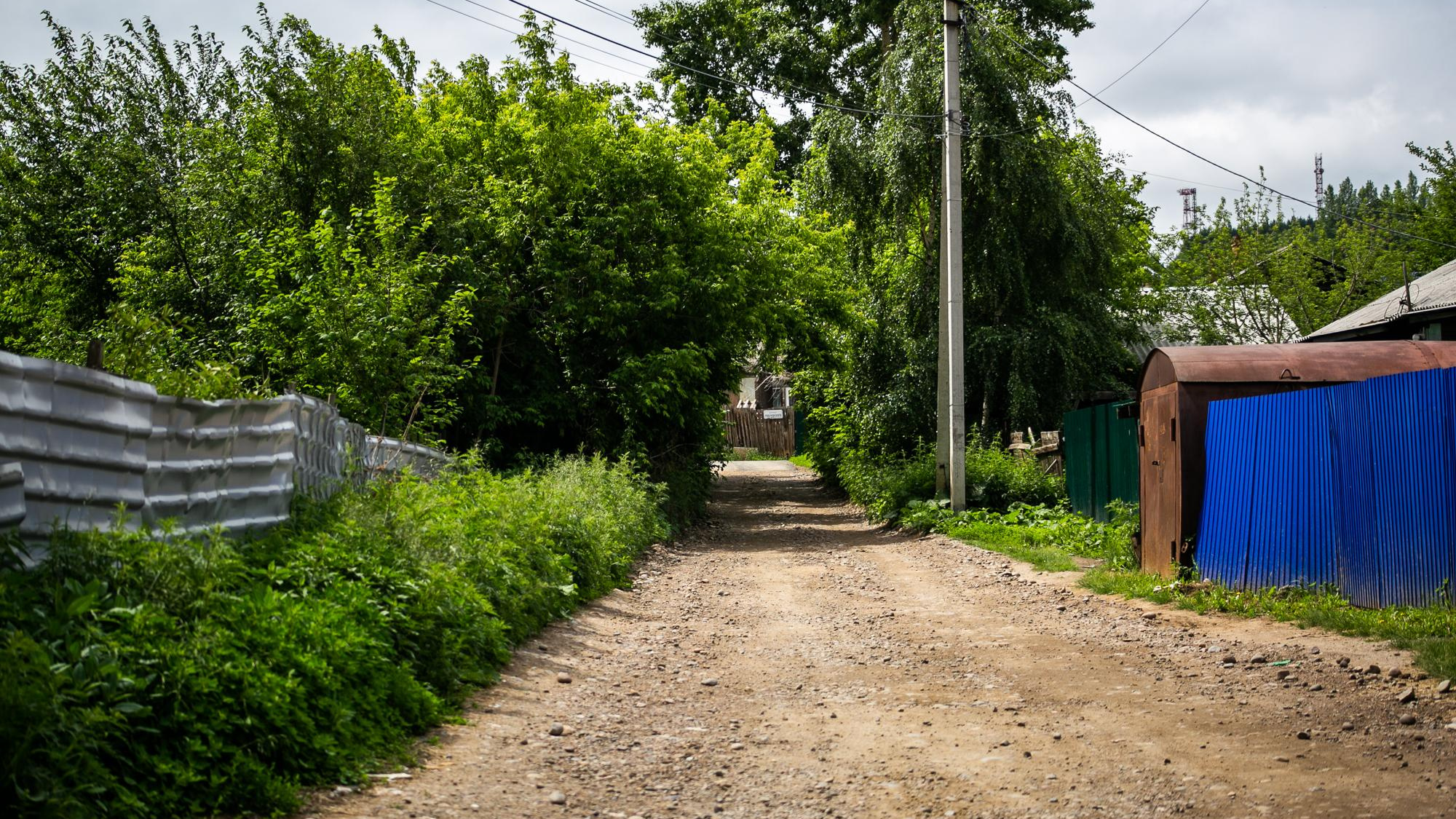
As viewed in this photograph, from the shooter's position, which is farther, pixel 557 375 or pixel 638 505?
pixel 557 375

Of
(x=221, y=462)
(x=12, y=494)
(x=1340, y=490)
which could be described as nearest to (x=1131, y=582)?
(x=1340, y=490)

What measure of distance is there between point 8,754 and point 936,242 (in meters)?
21.6

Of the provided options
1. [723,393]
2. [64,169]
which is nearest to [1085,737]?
[723,393]

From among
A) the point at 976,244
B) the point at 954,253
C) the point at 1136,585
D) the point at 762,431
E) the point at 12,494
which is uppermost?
the point at 976,244

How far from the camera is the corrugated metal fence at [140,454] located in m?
5.23

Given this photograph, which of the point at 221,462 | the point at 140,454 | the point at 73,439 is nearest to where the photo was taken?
the point at 73,439

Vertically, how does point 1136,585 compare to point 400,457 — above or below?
below

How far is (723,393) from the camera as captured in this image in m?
23.8

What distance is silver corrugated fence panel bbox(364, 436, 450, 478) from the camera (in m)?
10.7

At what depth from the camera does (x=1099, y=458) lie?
17.8 meters

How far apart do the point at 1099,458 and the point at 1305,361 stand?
6.52m

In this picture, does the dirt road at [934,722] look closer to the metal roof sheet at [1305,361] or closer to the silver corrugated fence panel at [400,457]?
the silver corrugated fence panel at [400,457]

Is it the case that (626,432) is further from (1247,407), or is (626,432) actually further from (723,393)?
(1247,407)

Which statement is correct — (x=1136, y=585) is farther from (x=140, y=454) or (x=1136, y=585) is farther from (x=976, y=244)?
(x=976, y=244)
